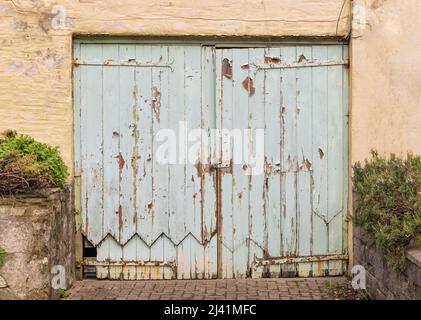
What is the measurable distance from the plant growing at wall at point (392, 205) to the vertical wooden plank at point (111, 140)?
235 cm

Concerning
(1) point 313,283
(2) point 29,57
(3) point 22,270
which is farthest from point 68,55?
(1) point 313,283

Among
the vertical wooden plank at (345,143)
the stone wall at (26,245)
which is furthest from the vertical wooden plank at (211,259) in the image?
the stone wall at (26,245)

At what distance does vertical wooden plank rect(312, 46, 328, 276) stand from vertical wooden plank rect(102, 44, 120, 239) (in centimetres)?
195

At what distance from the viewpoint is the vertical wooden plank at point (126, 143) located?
655 centimetres

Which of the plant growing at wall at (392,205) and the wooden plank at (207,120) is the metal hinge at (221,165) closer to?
the wooden plank at (207,120)

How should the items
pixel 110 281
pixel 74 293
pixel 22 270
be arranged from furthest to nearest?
pixel 110 281 < pixel 74 293 < pixel 22 270

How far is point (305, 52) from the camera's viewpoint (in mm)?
6633

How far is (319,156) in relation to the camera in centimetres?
663

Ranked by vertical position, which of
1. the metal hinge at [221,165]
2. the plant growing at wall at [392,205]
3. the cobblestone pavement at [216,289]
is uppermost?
the metal hinge at [221,165]

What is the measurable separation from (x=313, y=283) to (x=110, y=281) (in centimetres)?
199

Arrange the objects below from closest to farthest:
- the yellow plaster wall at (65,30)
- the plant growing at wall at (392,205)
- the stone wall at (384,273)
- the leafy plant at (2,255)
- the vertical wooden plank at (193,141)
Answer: the stone wall at (384,273), the plant growing at wall at (392,205), the leafy plant at (2,255), the yellow plaster wall at (65,30), the vertical wooden plank at (193,141)

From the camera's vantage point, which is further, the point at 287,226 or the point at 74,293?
the point at 287,226

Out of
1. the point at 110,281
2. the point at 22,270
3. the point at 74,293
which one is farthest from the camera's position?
the point at 110,281
